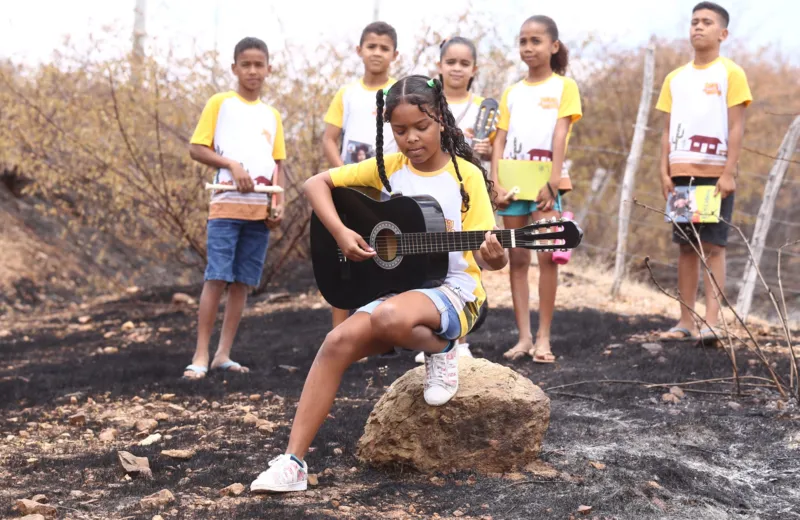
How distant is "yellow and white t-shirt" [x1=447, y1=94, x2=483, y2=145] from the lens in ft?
16.9

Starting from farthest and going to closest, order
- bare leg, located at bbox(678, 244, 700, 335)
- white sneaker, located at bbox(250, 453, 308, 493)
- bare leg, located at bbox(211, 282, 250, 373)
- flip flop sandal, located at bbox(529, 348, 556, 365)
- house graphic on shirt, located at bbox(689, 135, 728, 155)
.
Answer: bare leg, located at bbox(678, 244, 700, 335) < house graphic on shirt, located at bbox(689, 135, 728, 155) < bare leg, located at bbox(211, 282, 250, 373) < flip flop sandal, located at bbox(529, 348, 556, 365) < white sneaker, located at bbox(250, 453, 308, 493)

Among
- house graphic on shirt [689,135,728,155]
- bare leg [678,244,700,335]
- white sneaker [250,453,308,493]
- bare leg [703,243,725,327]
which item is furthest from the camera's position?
bare leg [678,244,700,335]

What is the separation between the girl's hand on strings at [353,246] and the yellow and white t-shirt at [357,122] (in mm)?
1830

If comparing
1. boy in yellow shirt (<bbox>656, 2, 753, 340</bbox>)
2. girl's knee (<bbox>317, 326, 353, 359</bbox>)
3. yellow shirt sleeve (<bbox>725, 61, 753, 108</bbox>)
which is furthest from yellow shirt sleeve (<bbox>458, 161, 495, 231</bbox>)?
yellow shirt sleeve (<bbox>725, 61, 753, 108</bbox>)

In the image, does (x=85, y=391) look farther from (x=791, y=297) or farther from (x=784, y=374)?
(x=791, y=297)

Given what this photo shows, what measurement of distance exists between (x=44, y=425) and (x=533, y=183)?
2.86m

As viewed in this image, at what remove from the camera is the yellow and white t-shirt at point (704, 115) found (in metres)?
5.23

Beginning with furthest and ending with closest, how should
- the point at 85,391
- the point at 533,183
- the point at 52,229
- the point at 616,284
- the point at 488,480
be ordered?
the point at 52,229 < the point at 616,284 < the point at 533,183 < the point at 85,391 < the point at 488,480

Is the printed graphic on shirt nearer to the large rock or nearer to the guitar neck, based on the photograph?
the guitar neck

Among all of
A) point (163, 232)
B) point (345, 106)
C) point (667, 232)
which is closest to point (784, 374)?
point (345, 106)

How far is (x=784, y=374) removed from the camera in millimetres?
4664

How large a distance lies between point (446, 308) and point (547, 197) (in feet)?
6.69

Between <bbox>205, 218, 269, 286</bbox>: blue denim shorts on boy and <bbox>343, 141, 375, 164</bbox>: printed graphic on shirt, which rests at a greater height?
<bbox>343, 141, 375, 164</bbox>: printed graphic on shirt

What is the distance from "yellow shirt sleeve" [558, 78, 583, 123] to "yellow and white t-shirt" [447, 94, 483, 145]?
1.70ft
